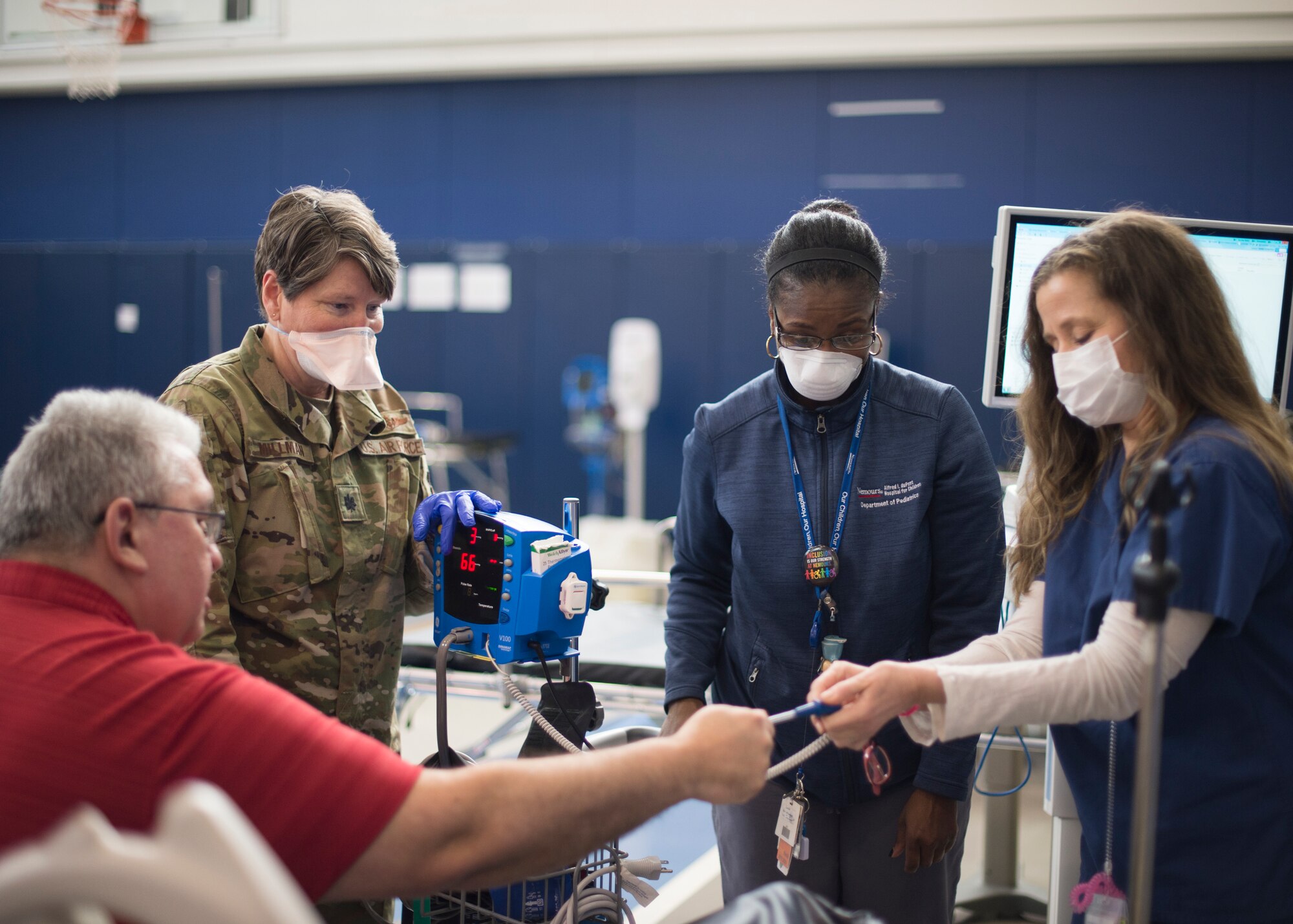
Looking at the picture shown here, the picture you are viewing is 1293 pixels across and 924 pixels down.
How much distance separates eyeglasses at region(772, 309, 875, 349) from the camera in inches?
62.4

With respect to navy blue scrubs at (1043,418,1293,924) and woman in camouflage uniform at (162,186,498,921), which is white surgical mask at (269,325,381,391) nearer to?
woman in camouflage uniform at (162,186,498,921)

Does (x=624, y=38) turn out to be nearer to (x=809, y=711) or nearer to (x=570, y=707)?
(x=570, y=707)

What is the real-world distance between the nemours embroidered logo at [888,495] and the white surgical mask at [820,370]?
0.56 ft

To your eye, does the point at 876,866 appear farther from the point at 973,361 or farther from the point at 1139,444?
the point at 973,361

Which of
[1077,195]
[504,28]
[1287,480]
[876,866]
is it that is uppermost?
[504,28]

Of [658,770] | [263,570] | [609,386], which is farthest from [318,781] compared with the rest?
[609,386]

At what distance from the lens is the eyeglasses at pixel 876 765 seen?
1.38m

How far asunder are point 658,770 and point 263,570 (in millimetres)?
841

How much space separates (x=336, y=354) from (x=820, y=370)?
832 mm

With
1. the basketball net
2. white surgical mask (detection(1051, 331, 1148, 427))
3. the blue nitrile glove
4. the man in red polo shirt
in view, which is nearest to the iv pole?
white surgical mask (detection(1051, 331, 1148, 427))

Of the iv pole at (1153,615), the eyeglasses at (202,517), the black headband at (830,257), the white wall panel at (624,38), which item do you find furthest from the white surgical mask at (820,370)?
the white wall panel at (624,38)

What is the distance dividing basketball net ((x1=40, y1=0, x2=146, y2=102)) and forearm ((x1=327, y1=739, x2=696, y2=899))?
22.5 ft

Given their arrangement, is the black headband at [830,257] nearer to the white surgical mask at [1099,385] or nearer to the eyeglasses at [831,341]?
the eyeglasses at [831,341]

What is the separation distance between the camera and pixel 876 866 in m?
1.56
